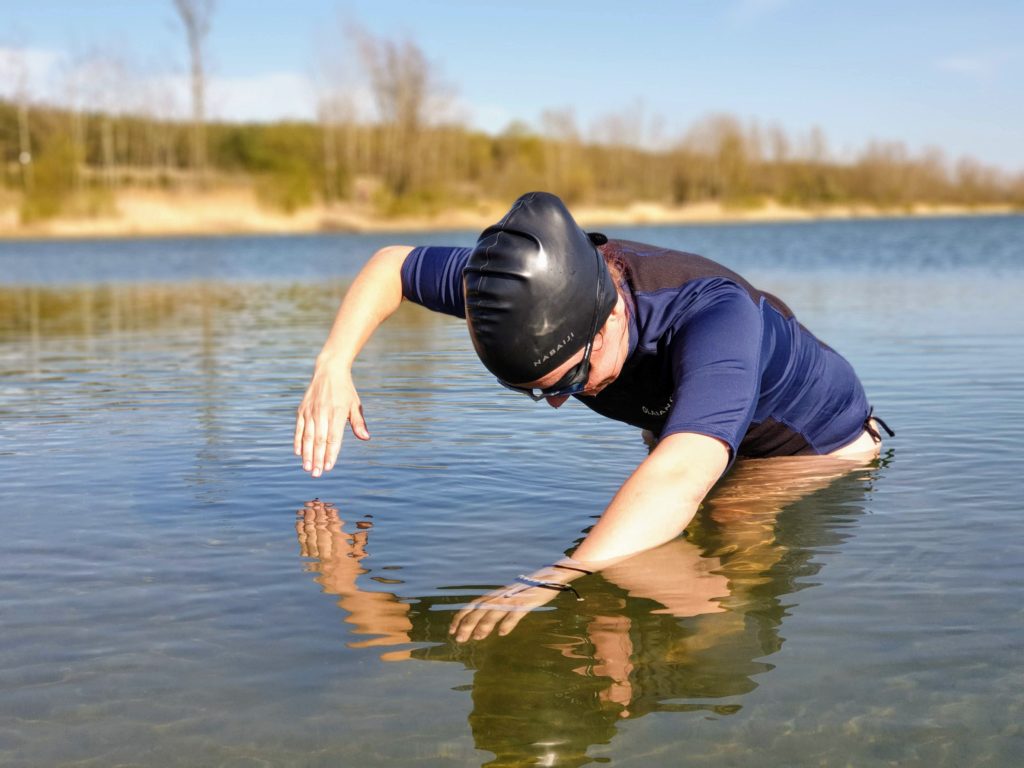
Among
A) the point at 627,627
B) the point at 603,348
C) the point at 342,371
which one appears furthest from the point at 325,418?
the point at 627,627

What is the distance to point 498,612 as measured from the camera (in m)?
3.21

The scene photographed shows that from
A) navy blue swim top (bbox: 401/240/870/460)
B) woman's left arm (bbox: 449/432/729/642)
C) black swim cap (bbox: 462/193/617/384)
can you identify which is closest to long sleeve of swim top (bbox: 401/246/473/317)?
navy blue swim top (bbox: 401/240/870/460)

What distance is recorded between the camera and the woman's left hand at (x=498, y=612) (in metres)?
3.20

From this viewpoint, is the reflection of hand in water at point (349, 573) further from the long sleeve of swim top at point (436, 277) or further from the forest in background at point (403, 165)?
the forest in background at point (403, 165)

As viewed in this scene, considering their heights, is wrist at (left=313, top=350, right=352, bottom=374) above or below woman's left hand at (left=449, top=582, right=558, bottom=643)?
above

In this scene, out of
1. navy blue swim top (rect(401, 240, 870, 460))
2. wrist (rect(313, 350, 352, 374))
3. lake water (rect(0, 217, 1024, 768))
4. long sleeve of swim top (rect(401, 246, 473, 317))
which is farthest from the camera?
long sleeve of swim top (rect(401, 246, 473, 317))

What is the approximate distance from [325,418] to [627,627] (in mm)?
1245

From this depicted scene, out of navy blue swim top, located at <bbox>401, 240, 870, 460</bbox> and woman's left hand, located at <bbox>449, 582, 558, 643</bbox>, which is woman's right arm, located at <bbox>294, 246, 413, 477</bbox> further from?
woman's left hand, located at <bbox>449, 582, 558, 643</bbox>

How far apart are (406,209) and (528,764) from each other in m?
70.6

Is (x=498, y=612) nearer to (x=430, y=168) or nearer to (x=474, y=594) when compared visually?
(x=474, y=594)

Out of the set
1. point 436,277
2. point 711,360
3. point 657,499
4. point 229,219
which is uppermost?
point 229,219

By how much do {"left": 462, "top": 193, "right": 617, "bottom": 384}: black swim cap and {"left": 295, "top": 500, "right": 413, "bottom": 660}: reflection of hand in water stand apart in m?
0.90

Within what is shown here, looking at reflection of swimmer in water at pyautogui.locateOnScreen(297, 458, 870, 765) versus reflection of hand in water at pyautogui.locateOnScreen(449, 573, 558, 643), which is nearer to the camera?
reflection of swimmer in water at pyautogui.locateOnScreen(297, 458, 870, 765)

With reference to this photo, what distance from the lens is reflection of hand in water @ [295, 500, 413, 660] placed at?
3381 millimetres
